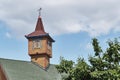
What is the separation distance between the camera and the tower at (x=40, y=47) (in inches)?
2623

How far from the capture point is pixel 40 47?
67.2 m

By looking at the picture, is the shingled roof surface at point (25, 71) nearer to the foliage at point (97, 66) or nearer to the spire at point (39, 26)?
the spire at point (39, 26)

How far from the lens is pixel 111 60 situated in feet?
104

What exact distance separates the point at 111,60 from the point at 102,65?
3.06 feet

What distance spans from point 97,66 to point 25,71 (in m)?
29.6

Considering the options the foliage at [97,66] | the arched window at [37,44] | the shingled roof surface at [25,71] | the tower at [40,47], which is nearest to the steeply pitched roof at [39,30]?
the tower at [40,47]

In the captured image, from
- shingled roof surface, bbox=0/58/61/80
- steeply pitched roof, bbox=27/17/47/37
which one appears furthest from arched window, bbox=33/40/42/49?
shingled roof surface, bbox=0/58/61/80

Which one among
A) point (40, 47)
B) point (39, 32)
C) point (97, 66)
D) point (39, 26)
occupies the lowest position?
point (97, 66)

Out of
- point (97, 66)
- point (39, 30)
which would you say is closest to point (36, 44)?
point (39, 30)

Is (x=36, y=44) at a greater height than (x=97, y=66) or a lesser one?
greater

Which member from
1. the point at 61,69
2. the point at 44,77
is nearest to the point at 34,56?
the point at 44,77

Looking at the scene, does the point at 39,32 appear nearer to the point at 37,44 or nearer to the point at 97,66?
the point at 37,44

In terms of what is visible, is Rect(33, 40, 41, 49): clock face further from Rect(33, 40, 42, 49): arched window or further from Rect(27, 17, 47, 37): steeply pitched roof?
Rect(27, 17, 47, 37): steeply pitched roof

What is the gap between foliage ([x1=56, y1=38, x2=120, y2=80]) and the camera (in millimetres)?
30203
